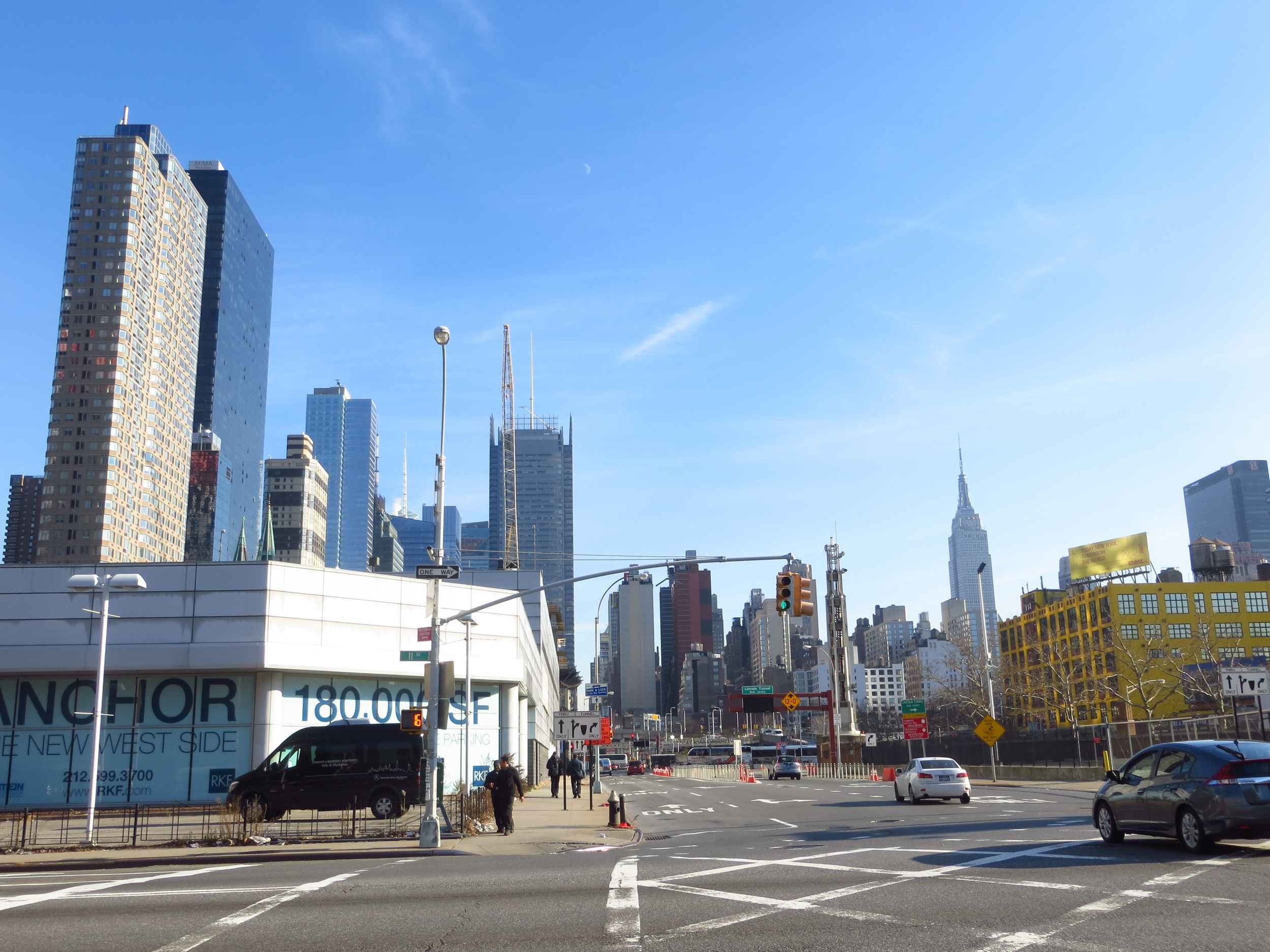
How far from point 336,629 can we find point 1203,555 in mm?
116706

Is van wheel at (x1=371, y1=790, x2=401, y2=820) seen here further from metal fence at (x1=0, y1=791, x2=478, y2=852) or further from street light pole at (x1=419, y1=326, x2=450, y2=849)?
street light pole at (x1=419, y1=326, x2=450, y2=849)

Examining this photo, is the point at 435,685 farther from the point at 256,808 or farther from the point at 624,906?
the point at 624,906

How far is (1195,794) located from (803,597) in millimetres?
14642

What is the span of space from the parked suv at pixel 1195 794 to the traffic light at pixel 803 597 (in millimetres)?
12085

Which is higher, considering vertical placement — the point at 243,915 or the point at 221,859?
the point at 243,915

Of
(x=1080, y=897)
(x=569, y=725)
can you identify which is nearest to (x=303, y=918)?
(x=1080, y=897)

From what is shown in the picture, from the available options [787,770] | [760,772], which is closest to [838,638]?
[760,772]

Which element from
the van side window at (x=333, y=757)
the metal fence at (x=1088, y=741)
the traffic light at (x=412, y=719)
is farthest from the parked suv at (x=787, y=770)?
the traffic light at (x=412, y=719)

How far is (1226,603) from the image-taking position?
110m

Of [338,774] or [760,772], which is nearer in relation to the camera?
[338,774]

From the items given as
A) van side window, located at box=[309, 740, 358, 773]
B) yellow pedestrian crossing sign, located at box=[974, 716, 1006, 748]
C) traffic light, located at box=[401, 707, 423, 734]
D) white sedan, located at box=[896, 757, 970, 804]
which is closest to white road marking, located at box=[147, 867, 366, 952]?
traffic light, located at box=[401, 707, 423, 734]

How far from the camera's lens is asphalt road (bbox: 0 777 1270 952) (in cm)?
1019

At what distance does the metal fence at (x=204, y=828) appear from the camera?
23.2 metres

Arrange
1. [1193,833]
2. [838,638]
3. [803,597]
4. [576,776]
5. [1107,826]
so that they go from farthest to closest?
[838,638] → [576,776] → [803,597] → [1107,826] → [1193,833]
